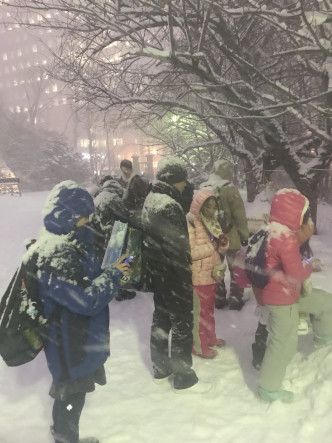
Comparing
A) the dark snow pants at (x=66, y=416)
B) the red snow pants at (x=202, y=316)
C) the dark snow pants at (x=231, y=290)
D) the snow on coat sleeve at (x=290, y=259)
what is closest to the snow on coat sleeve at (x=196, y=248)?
the red snow pants at (x=202, y=316)

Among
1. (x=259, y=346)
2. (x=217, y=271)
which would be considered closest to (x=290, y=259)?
(x=217, y=271)

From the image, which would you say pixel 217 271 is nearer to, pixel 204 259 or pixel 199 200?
pixel 204 259

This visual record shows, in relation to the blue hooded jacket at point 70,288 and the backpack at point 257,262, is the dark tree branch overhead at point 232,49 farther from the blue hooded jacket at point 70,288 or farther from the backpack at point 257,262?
the blue hooded jacket at point 70,288

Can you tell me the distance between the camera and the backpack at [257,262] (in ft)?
9.30

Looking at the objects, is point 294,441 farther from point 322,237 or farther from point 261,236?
point 322,237

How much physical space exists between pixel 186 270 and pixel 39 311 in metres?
1.40

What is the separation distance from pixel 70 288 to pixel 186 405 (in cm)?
179

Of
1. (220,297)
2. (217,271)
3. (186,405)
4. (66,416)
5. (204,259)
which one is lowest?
(186,405)

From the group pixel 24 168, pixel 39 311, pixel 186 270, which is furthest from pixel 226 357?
pixel 24 168

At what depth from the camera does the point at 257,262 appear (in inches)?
113

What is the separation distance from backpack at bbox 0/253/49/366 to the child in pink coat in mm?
1788

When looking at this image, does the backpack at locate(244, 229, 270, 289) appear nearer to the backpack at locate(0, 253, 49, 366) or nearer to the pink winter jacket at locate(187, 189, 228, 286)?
the pink winter jacket at locate(187, 189, 228, 286)

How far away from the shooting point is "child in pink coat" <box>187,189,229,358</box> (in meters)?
3.55

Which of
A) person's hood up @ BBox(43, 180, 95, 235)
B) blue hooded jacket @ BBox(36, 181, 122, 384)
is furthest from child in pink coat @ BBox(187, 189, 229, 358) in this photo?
person's hood up @ BBox(43, 180, 95, 235)
